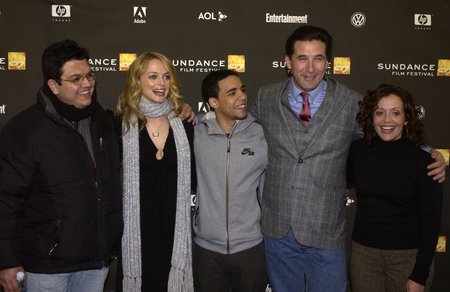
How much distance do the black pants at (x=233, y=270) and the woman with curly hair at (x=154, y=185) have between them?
132mm

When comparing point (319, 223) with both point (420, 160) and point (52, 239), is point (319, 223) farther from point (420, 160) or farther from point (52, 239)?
point (52, 239)

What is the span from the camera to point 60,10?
3.12 meters

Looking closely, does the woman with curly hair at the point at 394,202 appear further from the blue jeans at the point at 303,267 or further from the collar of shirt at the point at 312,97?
the collar of shirt at the point at 312,97

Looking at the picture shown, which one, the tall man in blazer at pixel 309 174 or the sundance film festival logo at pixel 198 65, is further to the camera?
the sundance film festival logo at pixel 198 65

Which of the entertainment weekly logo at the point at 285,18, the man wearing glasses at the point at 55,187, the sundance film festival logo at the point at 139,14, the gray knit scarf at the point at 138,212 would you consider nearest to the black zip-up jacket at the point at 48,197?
the man wearing glasses at the point at 55,187

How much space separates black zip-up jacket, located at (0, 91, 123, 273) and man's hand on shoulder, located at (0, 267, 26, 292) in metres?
0.03

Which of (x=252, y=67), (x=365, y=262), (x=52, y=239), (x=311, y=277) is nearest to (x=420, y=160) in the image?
(x=365, y=262)

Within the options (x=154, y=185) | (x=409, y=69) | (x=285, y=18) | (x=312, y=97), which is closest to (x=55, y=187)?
(x=154, y=185)

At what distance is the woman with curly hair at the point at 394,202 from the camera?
6.63 ft

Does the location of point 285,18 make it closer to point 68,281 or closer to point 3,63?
point 3,63

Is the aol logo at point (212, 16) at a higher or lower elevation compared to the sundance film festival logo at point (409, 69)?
higher

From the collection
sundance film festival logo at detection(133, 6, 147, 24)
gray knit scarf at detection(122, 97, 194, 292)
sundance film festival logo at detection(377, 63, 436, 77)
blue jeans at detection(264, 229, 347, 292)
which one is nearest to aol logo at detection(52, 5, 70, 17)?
sundance film festival logo at detection(133, 6, 147, 24)

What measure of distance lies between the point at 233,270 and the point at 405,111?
1268 millimetres

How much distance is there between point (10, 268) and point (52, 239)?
0.68 feet
